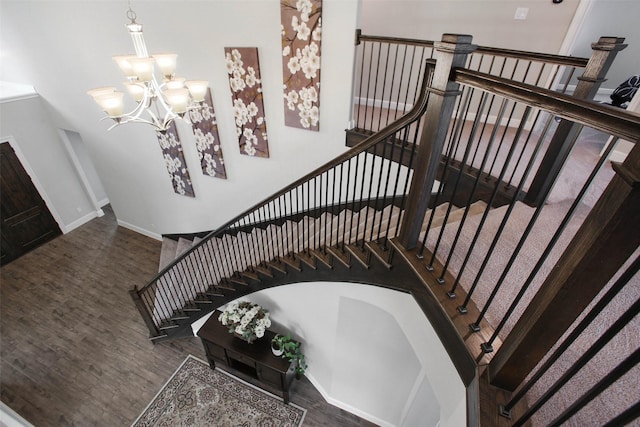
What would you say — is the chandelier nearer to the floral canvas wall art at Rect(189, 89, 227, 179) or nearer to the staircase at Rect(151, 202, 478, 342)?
the staircase at Rect(151, 202, 478, 342)

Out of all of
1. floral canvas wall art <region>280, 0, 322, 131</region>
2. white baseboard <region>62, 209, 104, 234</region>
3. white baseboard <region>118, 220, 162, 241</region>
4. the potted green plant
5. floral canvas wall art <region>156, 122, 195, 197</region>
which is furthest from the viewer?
white baseboard <region>62, 209, 104, 234</region>

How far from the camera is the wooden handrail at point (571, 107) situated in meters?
0.70

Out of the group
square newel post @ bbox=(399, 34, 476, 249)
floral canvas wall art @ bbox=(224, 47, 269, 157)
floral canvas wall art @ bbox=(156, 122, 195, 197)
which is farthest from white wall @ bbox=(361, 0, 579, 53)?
floral canvas wall art @ bbox=(156, 122, 195, 197)

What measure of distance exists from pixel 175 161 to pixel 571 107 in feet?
17.4

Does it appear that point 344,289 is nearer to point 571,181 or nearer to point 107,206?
point 571,181

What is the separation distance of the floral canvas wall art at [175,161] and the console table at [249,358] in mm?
2314

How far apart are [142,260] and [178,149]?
2.66 metres

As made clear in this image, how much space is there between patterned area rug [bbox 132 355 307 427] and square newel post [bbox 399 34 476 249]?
136 inches

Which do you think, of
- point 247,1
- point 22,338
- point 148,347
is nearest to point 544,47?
point 247,1

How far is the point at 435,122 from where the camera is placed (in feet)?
4.62

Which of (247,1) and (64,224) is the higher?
(247,1)

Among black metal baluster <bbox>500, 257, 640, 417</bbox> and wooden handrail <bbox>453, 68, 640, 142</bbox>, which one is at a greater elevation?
wooden handrail <bbox>453, 68, 640, 142</bbox>

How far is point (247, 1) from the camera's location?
334cm

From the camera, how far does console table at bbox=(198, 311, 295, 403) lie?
3885mm
